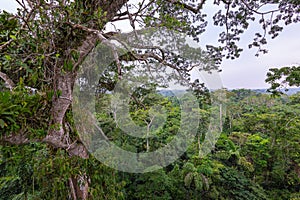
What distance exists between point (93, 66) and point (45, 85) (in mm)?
556

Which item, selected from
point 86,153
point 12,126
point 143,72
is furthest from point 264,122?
point 12,126

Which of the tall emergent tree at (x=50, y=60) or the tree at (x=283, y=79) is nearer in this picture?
the tall emergent tree at (x=50, y=60)

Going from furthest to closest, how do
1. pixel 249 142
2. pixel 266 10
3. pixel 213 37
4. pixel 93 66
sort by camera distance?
pixel 249 142 < pixel 213 37 < pixel 266 10 < pixel 93 66

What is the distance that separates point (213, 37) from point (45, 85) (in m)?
2.16

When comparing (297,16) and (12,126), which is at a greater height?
(297,16)

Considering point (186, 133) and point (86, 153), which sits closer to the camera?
point (86, 153)

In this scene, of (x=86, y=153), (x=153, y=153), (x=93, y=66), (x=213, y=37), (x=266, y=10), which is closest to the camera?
(x=86, y=153)

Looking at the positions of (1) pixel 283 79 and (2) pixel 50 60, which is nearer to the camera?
(2) pixel 50 60

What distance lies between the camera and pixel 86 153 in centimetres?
137

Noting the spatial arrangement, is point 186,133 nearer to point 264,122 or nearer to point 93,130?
point 93,130

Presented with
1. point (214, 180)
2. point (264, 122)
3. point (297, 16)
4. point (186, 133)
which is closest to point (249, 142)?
point (264, 122)

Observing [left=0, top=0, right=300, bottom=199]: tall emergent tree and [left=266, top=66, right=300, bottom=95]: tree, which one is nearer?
[left=0, top=0, right=300, bottom=199]: tall emergent tree

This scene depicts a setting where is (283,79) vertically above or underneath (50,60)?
above

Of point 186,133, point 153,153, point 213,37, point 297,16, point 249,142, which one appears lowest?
point 249,142
